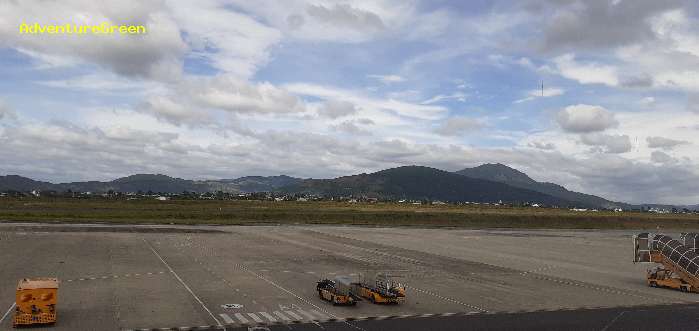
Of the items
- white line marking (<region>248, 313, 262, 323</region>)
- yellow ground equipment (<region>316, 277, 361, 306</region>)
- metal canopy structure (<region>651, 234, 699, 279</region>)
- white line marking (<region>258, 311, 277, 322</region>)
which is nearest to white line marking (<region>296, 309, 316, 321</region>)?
white line marking (<region>258, 311, 277, 322</region>)

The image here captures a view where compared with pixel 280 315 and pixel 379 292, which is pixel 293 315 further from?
pixel 379 292

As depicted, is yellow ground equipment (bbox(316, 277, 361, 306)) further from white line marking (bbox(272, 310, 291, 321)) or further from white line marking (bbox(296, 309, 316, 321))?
white line marking (bbox(272, 310, 291, 321))

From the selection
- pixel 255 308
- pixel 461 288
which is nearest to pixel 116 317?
pixel 255 308

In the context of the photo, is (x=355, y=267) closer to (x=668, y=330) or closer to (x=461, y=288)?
(x=461, y=288)

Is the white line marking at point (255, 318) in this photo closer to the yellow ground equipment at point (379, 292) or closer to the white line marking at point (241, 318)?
the white line marking at point (241, 318)

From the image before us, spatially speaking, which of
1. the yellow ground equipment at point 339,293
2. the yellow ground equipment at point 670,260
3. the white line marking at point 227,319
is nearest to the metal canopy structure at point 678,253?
the yellow ground equipment at point 670,260

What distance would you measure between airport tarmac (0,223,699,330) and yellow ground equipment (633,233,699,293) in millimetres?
1467

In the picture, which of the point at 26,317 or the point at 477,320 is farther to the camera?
the point at 477,320

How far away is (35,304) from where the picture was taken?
85.1ft

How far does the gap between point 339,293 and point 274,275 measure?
12.8 m

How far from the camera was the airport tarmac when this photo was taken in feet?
99.9

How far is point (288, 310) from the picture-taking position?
30797mm

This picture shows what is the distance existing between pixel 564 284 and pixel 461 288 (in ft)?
35.7

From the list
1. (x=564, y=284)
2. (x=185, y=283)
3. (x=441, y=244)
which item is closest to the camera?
(x=185, y=283)
